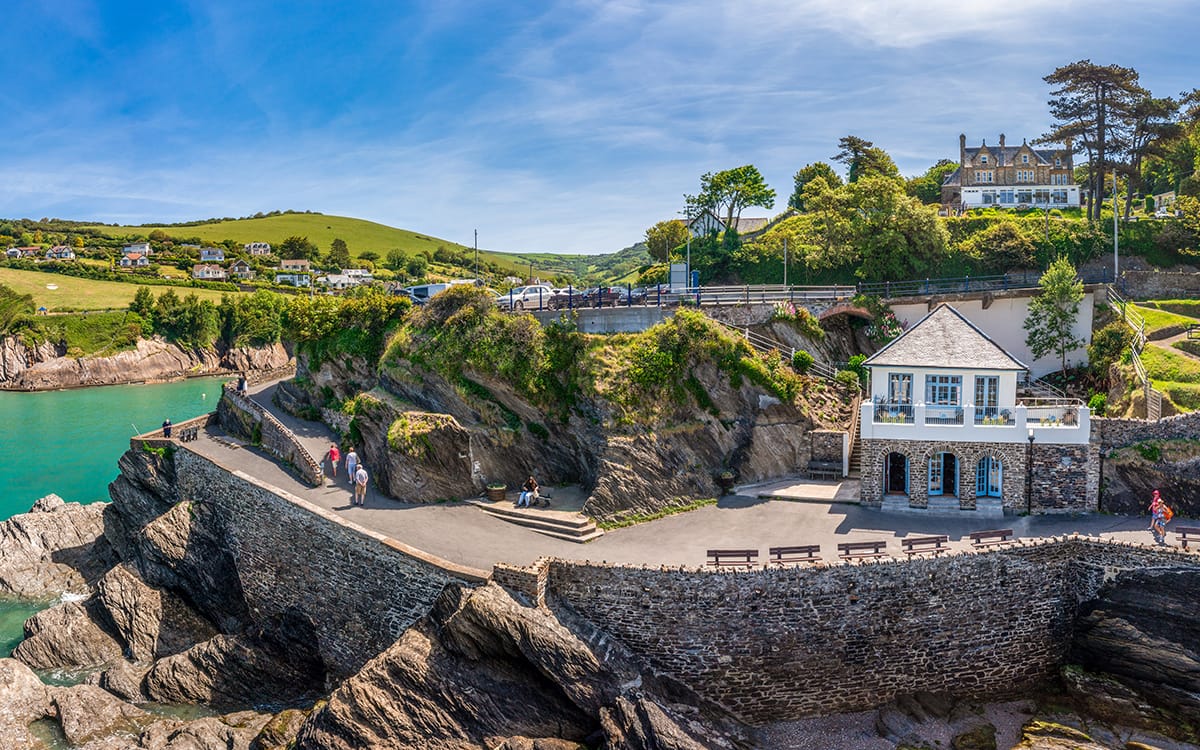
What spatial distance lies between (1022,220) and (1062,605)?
3239cm

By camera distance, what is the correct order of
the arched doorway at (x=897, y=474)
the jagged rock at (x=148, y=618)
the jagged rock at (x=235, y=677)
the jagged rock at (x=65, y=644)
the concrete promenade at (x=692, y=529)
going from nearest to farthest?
the concrete promenade at (x=692, y=529) < the jagged rock at (x=235, y=677) < the arched doorway at (x=897, y=474) < the jagged rock at (x=65, y=644) < the jagged rock at (x=148, y=618)

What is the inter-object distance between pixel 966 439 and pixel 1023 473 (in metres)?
1.81

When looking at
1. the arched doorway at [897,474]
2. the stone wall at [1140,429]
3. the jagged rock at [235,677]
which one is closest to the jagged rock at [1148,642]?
the stone wall at [1140,429]

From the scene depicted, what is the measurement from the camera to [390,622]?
21547mm

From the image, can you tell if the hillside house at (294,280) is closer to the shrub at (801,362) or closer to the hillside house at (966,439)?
the shrub at (801,362)

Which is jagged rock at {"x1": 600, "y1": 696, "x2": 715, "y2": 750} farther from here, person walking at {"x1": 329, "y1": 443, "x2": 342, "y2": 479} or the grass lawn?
the grass lawn

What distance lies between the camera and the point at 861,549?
68.6 ft

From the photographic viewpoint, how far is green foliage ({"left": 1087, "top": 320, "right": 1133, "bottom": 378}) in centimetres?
3066

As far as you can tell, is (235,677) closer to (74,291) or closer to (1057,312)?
(1057,312)

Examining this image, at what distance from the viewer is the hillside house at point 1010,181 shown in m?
57.6

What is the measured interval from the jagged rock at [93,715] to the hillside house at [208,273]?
99.4 m

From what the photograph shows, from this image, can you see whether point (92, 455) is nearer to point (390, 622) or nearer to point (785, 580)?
point (390, 622)

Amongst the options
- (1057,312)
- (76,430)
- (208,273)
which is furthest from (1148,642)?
(208,273)

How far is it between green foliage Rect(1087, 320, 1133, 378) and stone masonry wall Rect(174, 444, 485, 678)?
81.6 ft
